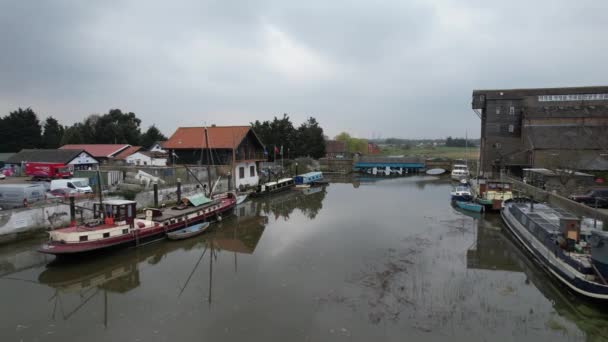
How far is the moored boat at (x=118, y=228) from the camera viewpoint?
1547 cm

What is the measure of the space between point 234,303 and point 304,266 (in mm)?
4340

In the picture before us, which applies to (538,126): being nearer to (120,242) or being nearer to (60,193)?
(120,242)

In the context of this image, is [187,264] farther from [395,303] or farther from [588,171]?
[588,171]

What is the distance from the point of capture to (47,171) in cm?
3145

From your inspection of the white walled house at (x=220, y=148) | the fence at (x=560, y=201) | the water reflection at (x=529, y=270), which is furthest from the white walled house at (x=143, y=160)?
the fence at (x=560, y=201)

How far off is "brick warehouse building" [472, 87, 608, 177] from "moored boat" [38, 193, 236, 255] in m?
34.3

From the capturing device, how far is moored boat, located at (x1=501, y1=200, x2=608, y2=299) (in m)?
11.5

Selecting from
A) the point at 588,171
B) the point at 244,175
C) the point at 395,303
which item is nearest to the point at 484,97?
the point at 588,171

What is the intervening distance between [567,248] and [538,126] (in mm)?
35822

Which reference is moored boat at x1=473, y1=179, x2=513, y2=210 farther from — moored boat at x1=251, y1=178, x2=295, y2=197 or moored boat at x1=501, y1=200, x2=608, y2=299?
moored boat at x1=251, y1=178, x2=295, y2=197

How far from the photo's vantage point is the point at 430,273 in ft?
48.9

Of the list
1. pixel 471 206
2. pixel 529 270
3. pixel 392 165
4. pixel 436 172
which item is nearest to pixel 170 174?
pixel 471 206

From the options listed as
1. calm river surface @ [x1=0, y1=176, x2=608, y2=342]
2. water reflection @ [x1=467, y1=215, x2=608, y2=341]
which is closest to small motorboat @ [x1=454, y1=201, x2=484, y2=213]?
water reflection @ [x1=467, y1=215, x2=608, y2=341]

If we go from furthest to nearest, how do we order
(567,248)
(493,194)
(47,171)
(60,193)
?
(47,171) < (493,194) < (60,193) < (567,248)
